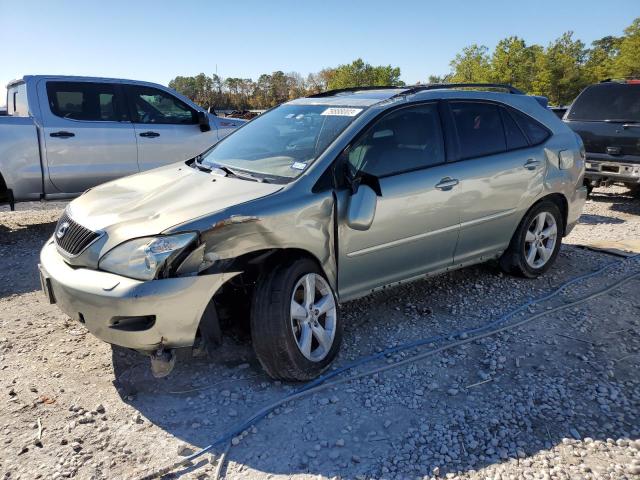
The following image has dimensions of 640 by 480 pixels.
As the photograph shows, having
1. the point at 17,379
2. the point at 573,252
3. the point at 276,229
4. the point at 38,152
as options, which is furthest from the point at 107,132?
the point at 573,252

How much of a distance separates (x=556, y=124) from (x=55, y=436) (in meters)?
4.72

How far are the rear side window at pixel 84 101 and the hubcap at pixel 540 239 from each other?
5.35 metres

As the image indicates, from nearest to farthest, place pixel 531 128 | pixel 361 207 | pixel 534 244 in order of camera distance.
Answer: pixel 361 207, pixel 531 128, pixel 534 244

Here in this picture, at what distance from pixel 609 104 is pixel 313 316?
731 centimetres

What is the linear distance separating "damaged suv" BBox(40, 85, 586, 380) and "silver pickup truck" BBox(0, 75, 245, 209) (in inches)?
128

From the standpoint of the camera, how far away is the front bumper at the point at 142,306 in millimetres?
2684

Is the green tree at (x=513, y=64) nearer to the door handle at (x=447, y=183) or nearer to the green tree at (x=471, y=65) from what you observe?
the green tree at (x=471, y=65)

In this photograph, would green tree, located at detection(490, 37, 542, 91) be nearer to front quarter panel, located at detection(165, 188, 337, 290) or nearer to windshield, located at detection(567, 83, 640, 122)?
windshield, located at detection(567, 83, 640, 122)

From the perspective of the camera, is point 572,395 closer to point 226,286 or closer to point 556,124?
point 226,286

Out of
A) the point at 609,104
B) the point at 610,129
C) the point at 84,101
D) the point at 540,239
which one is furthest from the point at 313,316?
the point at 609,104

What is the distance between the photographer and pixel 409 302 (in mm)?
4406

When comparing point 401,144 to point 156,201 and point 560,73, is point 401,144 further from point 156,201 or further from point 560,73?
point 560,73

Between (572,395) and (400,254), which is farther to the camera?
(400,254)

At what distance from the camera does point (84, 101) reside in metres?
6.84
